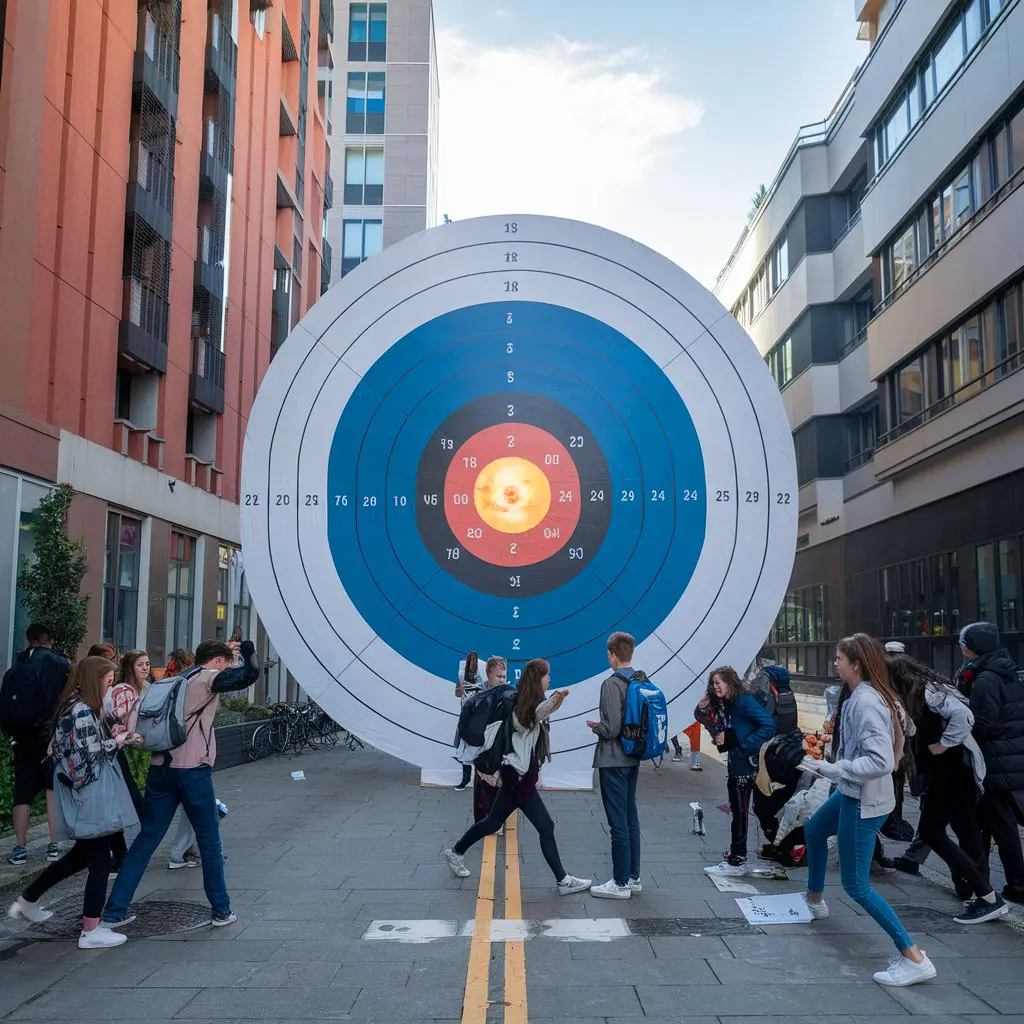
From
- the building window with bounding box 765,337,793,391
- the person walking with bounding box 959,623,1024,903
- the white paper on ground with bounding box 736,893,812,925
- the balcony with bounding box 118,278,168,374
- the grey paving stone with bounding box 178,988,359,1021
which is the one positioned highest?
the building window with bounding box 765,337,793,391

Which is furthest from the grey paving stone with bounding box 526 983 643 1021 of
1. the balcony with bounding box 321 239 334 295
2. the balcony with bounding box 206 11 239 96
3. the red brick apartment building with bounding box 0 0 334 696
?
the balcony with bounding box 321 239 334 295

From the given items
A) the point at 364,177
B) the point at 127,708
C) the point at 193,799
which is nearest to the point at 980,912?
the point at 193,799

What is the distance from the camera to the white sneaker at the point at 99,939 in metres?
6.09

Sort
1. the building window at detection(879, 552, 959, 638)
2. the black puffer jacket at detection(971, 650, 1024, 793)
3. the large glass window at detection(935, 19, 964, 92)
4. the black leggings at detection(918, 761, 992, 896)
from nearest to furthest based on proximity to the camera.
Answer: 1. the black leggings at detection(918, 761, 992, 896)
2. the black puffer jacket at detection(971, 650, 1024, 793)
3. the large glass window at detection(935, 19, 964, 92)
4. the building window at detection(879, 552, 959, 638)

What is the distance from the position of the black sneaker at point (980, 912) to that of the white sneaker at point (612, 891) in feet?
6.74

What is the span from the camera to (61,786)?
21.0 feet

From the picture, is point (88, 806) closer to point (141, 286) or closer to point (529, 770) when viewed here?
point (529, 770)

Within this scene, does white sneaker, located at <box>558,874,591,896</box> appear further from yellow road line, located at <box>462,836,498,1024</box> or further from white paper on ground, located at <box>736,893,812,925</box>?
white paper on ground, located at <box>736,893,812,925</box>

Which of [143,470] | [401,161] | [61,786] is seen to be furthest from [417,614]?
[401,161]

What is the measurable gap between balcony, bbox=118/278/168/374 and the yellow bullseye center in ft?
31.0

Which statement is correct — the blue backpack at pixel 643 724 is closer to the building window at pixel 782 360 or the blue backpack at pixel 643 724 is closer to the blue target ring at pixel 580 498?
the blue target ring at pixel 580 498

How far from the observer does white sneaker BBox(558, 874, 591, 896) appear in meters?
7.38

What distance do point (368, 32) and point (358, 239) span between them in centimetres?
896

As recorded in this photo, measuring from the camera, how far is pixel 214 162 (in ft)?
75.6
